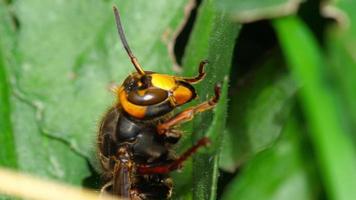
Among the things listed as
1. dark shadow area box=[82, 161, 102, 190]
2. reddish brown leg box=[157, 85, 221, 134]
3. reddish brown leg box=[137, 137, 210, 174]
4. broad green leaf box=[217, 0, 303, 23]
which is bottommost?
dark shadow area box=[82, 161, 102, 190]

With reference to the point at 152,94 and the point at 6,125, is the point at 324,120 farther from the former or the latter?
the point at 6,125

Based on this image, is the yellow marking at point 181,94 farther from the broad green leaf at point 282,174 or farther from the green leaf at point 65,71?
the green leaf at point 65,71

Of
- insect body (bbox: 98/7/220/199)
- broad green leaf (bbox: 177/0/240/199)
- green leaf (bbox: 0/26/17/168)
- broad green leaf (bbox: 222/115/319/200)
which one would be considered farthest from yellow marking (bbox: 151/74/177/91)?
green leaf (bbox: 0/26/17/168)

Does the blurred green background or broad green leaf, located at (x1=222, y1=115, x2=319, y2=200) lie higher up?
the blurred green background

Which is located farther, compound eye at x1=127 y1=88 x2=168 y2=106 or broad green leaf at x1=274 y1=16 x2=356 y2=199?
compound eye at x1=127 y1=88 x2=168 y2=106

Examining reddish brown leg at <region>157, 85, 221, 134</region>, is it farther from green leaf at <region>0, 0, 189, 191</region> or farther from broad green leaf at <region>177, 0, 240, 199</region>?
green leaf at <region>0, 0, 189, 191</region>

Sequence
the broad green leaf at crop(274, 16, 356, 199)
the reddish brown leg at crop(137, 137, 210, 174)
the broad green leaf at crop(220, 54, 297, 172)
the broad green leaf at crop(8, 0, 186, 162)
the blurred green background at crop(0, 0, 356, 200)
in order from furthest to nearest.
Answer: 1. the broad green leaf at crop(8, 0, 186, 162)
2. the broad green leaf at crop(220, 54, 297, 172)
3. the blurred green background at crop(0, 0, 356, 200)
4. the reddish brown leg at crop(137, 137, 210, 174)
5. the broad green leaf at crop(274, 16, 356, 199)

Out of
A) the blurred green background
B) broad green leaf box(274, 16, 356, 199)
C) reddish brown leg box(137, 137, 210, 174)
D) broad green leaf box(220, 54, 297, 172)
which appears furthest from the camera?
broad green leaf box(220, 54, 297, 172)

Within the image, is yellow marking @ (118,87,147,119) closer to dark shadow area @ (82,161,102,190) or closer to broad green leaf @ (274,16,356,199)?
broad green leaf @ (274,16,356,199)
